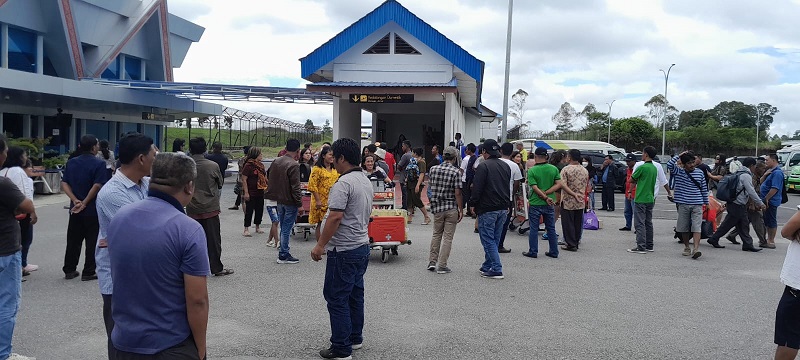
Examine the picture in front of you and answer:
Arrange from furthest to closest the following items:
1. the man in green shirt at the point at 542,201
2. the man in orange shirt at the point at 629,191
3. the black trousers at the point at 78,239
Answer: the man in orange shirt at the point at 629,191 < the man in green shirt at the point at 542,201 < the black trousers at the point at 78,239

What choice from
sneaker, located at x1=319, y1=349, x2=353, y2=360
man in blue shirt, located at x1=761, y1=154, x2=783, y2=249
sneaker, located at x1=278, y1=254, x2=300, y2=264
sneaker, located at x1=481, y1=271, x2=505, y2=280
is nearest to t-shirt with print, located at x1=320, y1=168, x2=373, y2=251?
sneaker, located at x1=319, y1=349, x2=353, y2=360

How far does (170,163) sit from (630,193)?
1089 cm

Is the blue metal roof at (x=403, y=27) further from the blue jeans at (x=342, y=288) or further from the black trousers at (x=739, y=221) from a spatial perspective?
the blue jeans at (x=342, y=288)

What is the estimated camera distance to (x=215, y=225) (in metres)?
7.84

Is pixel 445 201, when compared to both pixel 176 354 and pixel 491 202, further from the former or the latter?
pixel 176 354

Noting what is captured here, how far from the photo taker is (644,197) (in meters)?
10.3

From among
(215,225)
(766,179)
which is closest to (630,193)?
(766,179)

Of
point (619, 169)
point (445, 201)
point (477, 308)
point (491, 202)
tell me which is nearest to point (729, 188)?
point (491, 202)

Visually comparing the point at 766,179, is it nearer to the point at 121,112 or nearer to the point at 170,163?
the point at 170,163

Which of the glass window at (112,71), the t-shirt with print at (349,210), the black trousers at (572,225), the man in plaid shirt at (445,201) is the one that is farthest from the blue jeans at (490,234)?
the glass window at (112,71)

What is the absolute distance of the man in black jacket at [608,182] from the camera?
52.0 ft

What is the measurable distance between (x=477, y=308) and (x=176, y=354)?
4340 mm

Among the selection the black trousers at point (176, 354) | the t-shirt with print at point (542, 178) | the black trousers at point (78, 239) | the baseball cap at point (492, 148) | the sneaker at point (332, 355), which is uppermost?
the baseball cap at point (492, 148)

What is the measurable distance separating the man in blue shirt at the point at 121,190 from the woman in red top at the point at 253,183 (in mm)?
6296
